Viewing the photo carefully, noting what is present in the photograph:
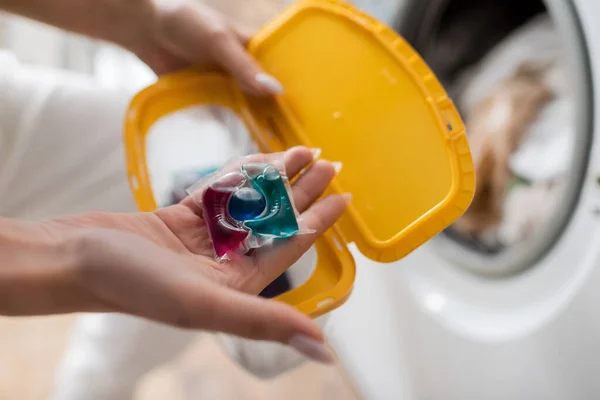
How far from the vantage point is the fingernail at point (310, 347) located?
305 mm

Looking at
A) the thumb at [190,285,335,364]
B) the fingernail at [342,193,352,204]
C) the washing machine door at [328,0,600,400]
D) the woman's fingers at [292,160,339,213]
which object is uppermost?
the thumb at [190,285,335,364]

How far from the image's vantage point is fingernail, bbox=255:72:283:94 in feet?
1.78

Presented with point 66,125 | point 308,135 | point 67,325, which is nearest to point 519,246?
point 308,135

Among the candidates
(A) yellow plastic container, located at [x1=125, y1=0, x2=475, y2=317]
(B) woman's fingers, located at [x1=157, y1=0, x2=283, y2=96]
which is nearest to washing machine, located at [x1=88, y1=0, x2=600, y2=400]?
(A) yellow plastic container, located at [x1=125, y1=0, x2=475, y2=317]

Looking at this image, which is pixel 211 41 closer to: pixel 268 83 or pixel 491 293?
pixel 268 83

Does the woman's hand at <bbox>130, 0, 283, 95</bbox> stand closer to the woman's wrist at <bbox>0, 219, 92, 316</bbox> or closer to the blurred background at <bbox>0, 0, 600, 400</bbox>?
the blurred background at <bbox>0, 0, 600, 400</bbox>

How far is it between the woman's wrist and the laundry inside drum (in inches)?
17.5

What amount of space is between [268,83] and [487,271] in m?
0.34

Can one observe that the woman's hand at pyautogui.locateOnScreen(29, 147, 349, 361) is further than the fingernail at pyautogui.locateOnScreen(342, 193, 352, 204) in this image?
No

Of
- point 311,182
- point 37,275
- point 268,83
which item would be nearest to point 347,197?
point 311,182

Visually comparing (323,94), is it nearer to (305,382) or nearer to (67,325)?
(305,382)

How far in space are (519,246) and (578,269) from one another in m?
0.10

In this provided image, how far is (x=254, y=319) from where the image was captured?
295mm

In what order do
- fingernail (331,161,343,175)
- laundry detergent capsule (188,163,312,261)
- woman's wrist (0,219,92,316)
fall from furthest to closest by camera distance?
fingernail (331,161,343,175)
laundry detergent capsule (188,163,312,261)
woman's wrist (0,219,92,316)
